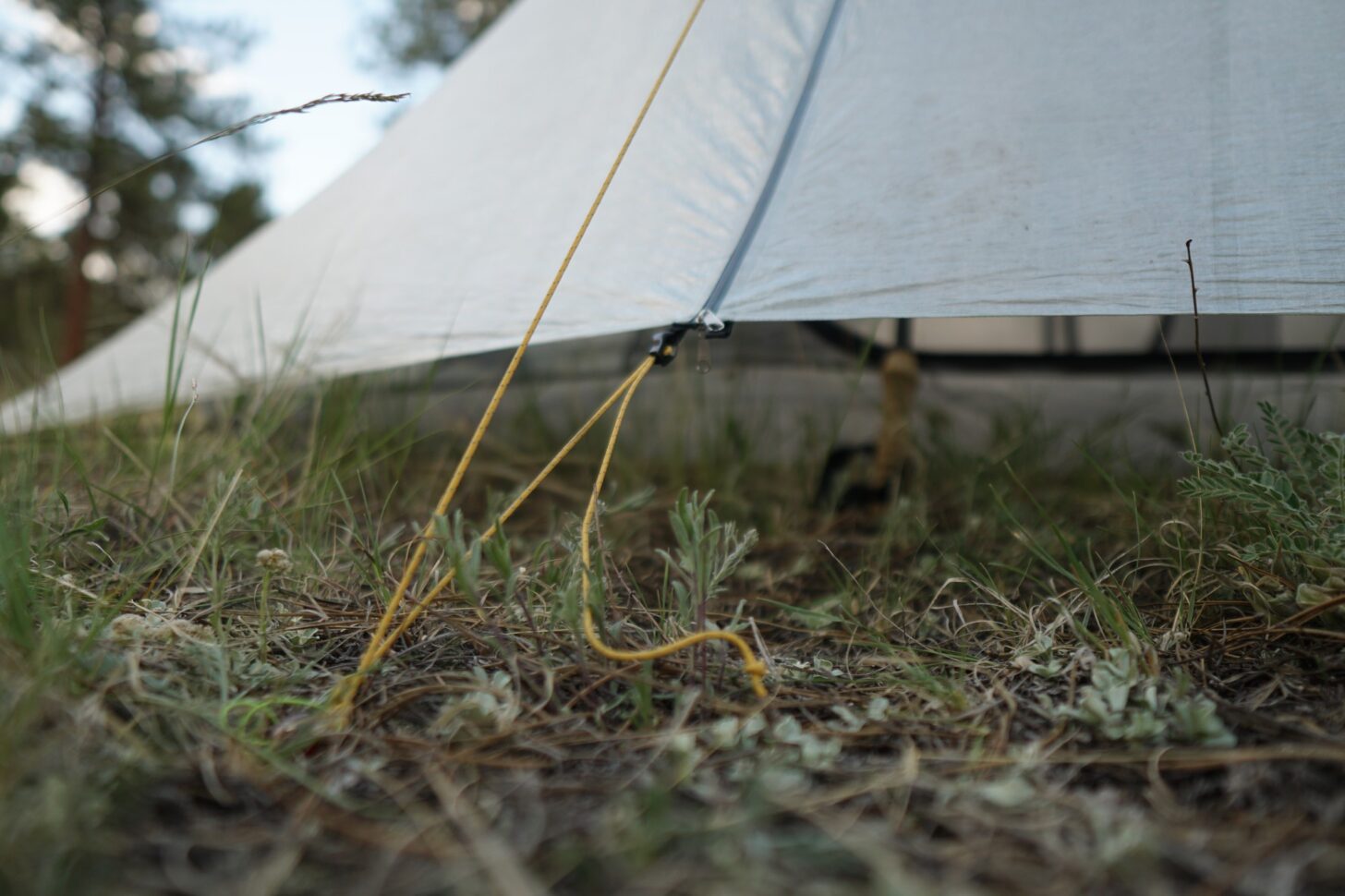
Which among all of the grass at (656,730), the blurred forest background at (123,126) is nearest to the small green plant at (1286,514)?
the grass at (656,730)

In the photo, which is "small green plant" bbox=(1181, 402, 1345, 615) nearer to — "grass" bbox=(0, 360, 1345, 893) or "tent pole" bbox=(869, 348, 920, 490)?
"grass" bbox=(0, 360, 1345, 893)

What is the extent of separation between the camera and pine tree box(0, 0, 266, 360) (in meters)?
6.12

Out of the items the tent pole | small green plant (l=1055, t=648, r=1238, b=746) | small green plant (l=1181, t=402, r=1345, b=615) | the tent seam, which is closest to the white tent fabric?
the tent seam

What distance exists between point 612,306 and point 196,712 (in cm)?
62

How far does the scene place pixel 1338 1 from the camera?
0.93 metres

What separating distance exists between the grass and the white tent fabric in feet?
0.78

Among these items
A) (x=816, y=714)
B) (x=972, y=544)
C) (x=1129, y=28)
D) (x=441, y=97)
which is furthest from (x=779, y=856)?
(x=441, y=97)

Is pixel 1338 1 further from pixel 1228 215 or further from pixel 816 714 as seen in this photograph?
pixel 816 714

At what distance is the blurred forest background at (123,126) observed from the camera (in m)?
5.94

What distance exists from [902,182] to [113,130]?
7.40m

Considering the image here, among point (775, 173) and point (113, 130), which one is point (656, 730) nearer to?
point (775, 173)

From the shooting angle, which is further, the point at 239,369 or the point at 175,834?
the point at 239,369

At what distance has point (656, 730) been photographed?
625 millimetres

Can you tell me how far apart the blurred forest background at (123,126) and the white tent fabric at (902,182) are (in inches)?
194
